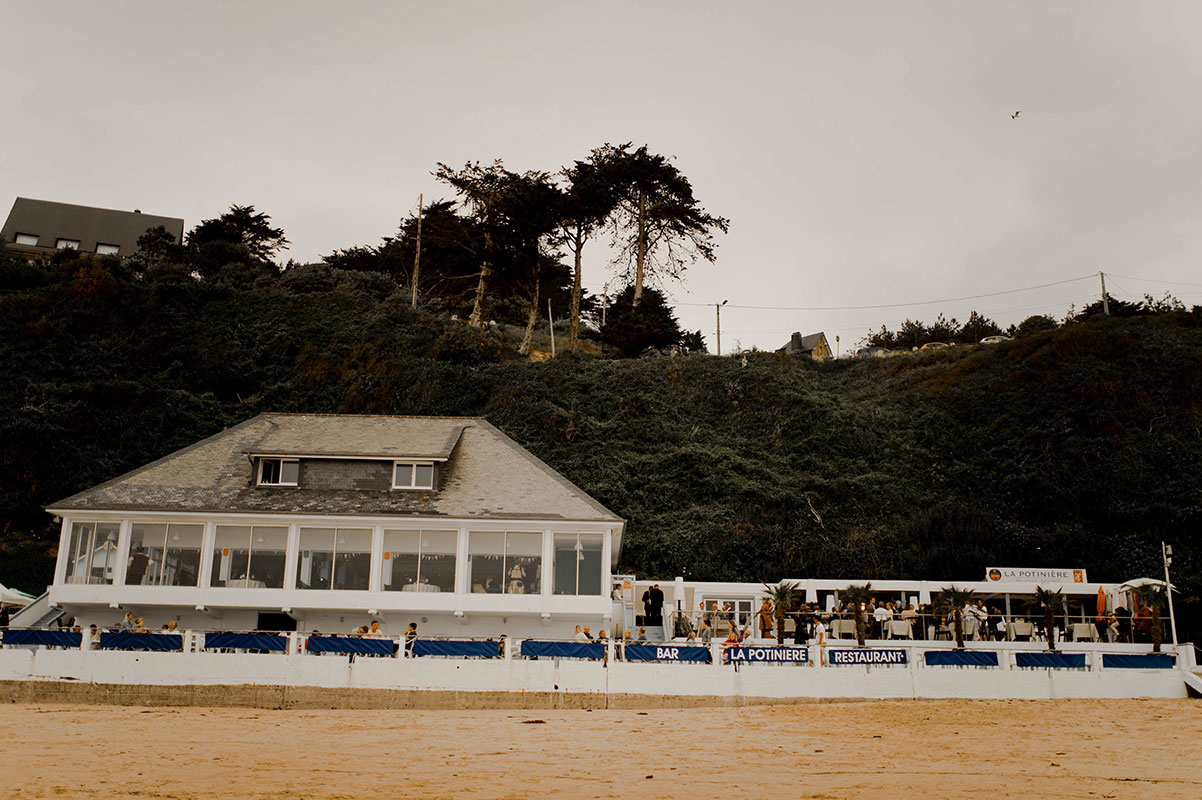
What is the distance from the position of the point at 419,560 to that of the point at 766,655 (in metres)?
10.9

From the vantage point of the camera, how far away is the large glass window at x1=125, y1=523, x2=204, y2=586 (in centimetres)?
2870

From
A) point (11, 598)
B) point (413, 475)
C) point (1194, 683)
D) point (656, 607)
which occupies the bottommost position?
point (1194, 683)

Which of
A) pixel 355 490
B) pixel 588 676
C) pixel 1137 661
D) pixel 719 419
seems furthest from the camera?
pixel 719 419

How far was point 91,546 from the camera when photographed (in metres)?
28.9

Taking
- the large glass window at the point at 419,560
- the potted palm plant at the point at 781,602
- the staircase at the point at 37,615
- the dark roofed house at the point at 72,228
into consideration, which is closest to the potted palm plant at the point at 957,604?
the potted palm plant at the point at 781,602

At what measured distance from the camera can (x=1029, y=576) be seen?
29.9 metres

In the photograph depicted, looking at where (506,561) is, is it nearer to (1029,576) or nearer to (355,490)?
(355,490)

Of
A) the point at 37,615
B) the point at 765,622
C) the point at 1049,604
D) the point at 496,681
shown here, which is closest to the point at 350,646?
the point at 496,681

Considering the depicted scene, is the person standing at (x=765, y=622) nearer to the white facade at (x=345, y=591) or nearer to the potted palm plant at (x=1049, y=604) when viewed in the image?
the white facade at (x=345, y=591)

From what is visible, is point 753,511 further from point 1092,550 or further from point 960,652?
point 960,652

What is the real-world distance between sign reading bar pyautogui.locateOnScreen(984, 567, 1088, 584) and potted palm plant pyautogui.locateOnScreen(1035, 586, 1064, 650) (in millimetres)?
522

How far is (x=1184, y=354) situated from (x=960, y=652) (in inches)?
1288

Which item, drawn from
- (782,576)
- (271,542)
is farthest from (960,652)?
(271,542)

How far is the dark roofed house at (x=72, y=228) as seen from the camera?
81.9 metres
